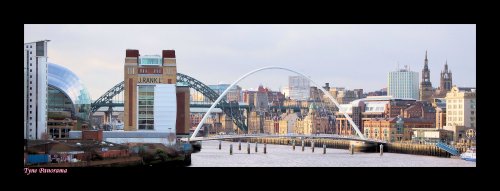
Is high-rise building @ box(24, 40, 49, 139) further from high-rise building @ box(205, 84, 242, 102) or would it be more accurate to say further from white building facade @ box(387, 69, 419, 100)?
white building facade @ box(387, 69, 419, 100)

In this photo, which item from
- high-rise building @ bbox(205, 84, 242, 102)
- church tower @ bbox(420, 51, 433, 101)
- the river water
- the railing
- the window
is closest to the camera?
the river water

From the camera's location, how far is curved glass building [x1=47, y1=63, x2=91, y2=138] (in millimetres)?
21127

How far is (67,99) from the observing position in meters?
24.0

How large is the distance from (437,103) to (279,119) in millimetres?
10369

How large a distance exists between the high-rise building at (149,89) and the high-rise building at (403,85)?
2324 cm

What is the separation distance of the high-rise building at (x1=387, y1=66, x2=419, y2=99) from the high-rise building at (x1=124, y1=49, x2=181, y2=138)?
915 inches

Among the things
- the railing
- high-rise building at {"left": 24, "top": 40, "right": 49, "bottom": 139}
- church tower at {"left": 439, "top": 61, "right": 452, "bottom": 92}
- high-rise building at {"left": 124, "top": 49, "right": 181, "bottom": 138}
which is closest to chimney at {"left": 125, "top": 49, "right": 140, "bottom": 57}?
high-rise building at {"left": 124, "top": 49, "right": 181, "bottom": 138}

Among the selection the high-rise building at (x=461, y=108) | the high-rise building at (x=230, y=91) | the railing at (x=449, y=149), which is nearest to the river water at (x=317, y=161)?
the railing at (x=449, y=149)

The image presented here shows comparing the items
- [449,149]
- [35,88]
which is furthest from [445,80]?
[35,88]

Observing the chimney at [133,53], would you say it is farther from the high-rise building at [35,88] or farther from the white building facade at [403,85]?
the white building facade at [403,85]

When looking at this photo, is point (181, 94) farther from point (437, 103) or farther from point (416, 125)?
point (437, 103)

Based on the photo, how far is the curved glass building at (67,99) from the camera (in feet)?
69.3
